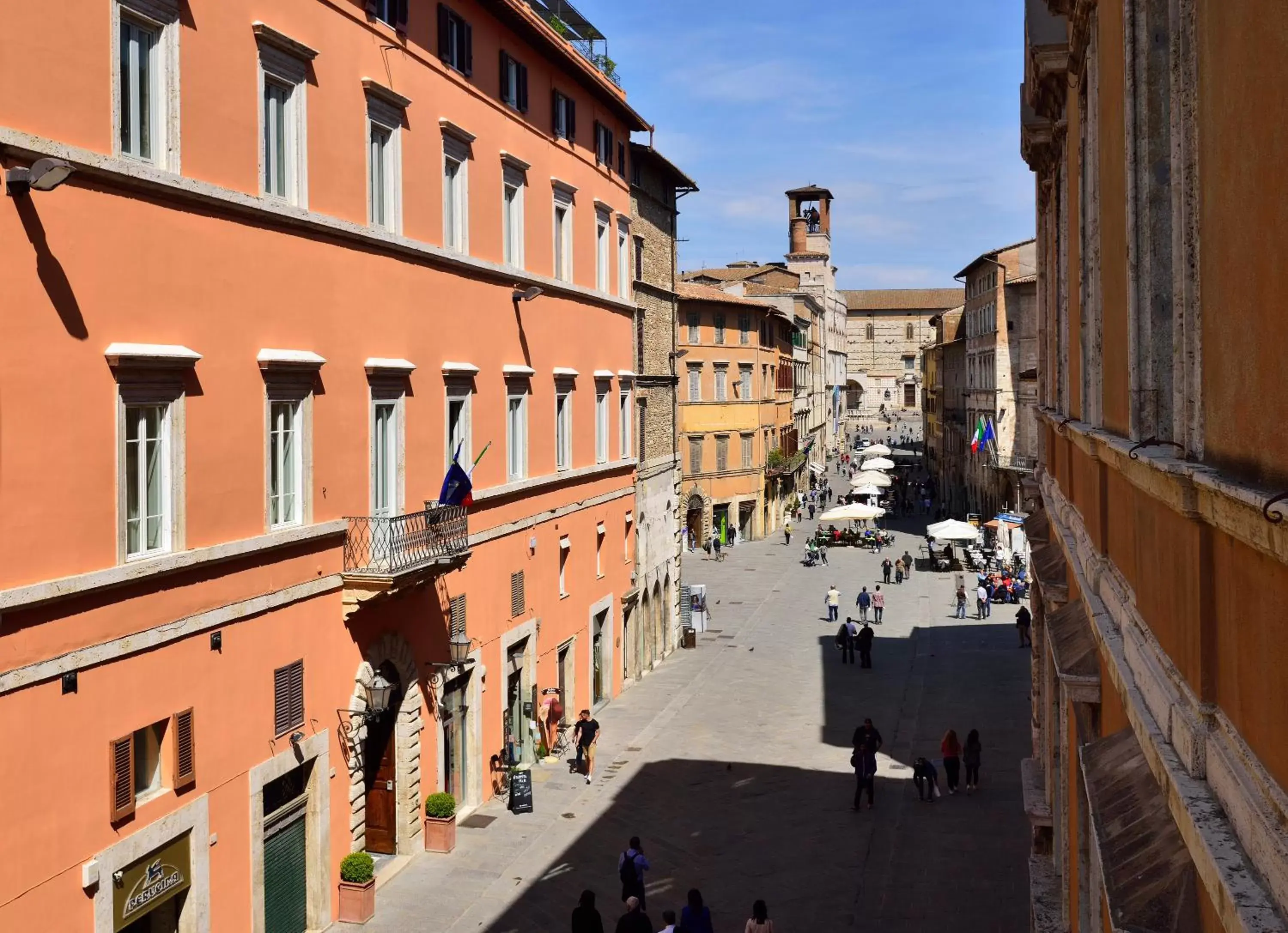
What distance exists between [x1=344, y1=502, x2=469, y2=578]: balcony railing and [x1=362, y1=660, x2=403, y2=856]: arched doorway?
1807 millimetres

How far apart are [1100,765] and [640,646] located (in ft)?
89.8

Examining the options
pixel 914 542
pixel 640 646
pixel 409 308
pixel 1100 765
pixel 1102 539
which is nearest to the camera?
pixel 1100 765

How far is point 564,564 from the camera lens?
27.3 metres

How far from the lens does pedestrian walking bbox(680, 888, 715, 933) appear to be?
1458 centimetres

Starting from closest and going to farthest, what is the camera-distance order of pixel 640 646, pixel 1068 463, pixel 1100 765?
pixel 1100 765, pixel 1068 463, pixel 640 646

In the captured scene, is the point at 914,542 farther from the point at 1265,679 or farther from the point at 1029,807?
the point at 1265,679

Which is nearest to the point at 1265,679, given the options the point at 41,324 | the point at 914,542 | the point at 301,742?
the point at 41,324

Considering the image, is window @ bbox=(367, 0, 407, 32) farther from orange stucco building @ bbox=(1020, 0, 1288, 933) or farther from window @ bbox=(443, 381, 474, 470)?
orange stucco building @ bbox=(1020, 0, 1288, 933)

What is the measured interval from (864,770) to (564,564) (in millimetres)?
8315

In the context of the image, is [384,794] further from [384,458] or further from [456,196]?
[456,196]

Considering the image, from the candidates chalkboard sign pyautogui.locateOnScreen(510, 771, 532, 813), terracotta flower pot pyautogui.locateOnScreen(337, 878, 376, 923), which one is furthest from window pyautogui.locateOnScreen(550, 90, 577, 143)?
terracotta flower pot pyautogui.locateOnScreen(337, 878, 376, 923)

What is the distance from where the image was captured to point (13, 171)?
10.7 meters

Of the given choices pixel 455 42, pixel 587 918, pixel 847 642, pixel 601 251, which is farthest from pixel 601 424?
pixel 587 918

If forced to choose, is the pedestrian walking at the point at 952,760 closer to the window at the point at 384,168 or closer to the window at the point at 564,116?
the window at the point at 384,168
